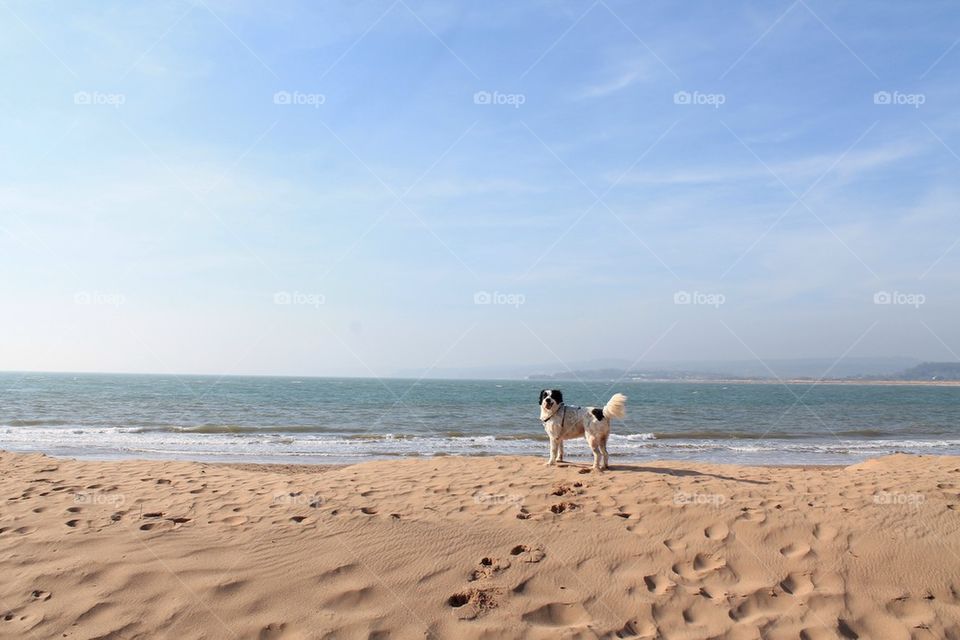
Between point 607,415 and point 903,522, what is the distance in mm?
3780

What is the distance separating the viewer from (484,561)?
4781mm

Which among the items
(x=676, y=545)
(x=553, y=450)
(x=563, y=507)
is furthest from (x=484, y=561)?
(x=553, y=450)

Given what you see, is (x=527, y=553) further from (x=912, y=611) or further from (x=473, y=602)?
(x=912, y=611)

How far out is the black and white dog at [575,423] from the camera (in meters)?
8.53

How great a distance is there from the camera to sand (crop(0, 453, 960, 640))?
4.00 meters

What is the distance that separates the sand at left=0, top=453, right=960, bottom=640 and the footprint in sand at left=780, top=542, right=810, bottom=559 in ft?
0.05

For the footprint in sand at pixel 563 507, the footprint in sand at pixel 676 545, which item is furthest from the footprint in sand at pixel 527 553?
the footprint in sand at pixel 676 545

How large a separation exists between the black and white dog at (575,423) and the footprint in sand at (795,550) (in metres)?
3.46

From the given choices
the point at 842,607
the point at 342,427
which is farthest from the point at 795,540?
the point at 342,427

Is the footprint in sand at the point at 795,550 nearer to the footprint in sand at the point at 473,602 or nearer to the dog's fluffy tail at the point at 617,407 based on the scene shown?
the footprint in sand at the point at 473,602

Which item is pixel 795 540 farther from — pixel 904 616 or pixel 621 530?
pixel 621 530

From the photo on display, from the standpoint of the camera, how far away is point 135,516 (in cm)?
587

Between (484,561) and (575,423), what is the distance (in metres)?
4.48

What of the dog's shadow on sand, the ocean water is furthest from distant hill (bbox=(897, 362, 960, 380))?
the dog's shadow on sand
